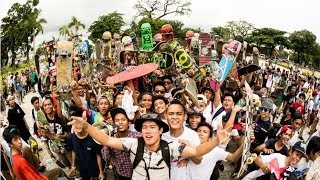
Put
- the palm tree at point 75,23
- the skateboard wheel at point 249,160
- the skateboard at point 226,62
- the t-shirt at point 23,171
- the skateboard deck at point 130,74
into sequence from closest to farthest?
the skateboard wheel at point 249,160 → the t-shirt at point 23,171 → the skateboard deck at point 130,74 → the skateboard at point 226,62 → the palm tree at point 75,23

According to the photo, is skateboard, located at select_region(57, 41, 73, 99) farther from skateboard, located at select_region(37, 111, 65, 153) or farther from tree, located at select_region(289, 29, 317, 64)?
tree, located at select_region(289, 29, 317, 64)

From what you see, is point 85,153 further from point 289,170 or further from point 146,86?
point 146,86

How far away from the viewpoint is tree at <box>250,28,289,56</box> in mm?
70812

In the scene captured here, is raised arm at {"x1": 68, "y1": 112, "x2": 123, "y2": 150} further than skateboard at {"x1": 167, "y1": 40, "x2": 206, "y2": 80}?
No

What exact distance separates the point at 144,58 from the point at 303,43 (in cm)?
6562

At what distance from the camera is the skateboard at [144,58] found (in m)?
8.44

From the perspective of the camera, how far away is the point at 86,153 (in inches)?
198

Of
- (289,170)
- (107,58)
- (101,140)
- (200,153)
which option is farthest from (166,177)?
(107,58)

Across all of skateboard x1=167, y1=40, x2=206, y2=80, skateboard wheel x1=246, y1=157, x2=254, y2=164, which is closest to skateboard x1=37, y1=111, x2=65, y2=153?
skateboard x1=167, y1=40, x2=206, y2=80

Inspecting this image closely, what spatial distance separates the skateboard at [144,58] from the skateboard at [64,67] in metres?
1.14

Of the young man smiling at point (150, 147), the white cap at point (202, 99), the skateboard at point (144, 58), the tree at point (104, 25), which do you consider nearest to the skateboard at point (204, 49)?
the skateboard at point (144, 58)

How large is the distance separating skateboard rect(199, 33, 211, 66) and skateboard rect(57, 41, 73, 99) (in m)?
3.27

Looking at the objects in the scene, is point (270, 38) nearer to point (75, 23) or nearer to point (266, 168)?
point (75, 23)

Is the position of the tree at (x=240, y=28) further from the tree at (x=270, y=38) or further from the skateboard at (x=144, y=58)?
the skateboard at (x=144, y=58)
